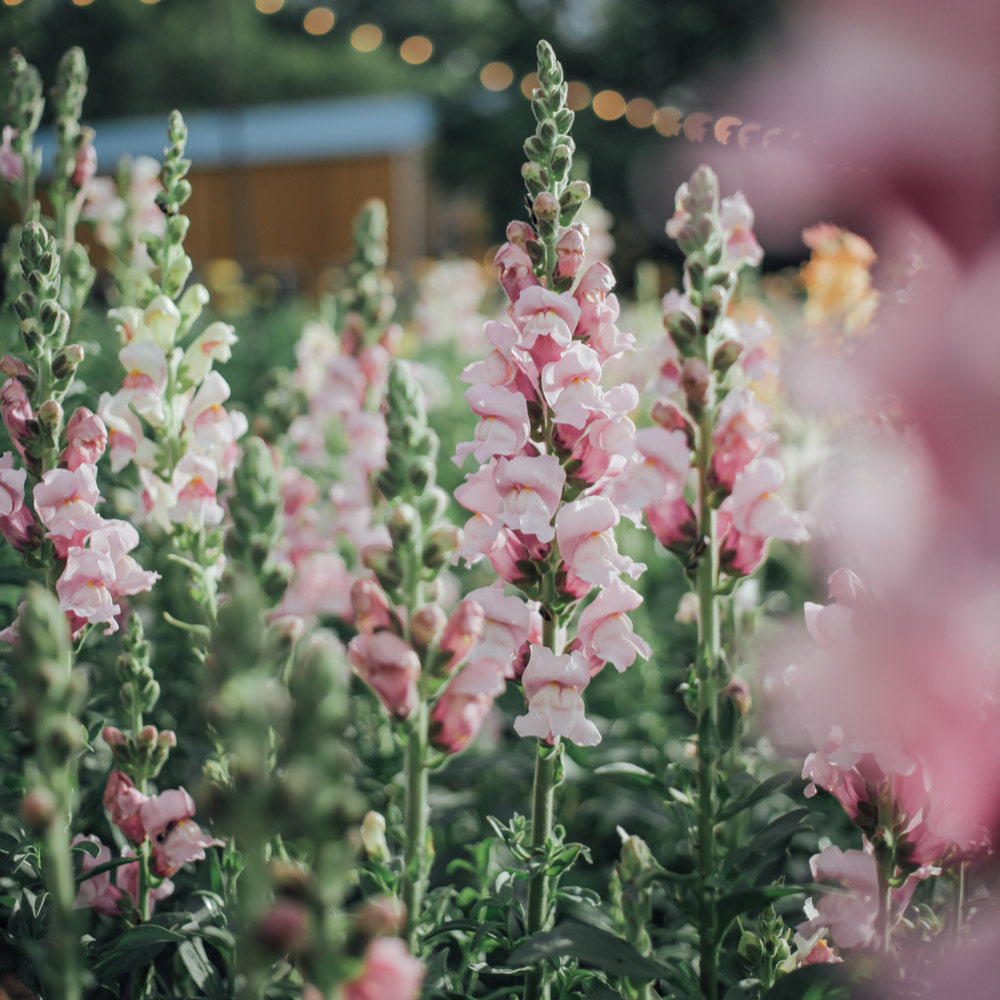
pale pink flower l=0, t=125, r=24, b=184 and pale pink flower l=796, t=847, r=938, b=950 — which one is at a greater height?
pale pink flower l=0, t=125, r=24, b=184

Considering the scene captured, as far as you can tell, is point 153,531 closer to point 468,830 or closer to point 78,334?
point 78,334

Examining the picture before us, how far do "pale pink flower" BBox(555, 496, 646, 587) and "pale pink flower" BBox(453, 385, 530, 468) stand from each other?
132 millimetres

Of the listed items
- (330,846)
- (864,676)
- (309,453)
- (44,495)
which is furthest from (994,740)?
(309,453)

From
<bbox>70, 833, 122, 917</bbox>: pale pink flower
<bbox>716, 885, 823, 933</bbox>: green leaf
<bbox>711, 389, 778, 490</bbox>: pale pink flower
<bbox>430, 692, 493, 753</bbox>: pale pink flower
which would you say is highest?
<bbox>711, 389, 778, 490</bbox>: pale pink flower

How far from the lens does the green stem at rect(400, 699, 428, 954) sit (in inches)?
45.7

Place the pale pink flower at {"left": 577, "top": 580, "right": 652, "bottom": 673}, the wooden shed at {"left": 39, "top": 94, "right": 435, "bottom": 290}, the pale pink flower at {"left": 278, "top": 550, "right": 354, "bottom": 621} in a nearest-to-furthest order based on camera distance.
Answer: the pale pink flower at {"left": 577, "top": 580, "right": 652, "bottom": 673} < the pale pink flower at {"left": 278, "top": 550, "right": 354, "bottom": 621} < the wooden shed at {"left": 39, "top": 94, "right": 435, "bottom": 290}

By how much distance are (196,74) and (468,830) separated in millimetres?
33137

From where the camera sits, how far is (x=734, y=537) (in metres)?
1.42

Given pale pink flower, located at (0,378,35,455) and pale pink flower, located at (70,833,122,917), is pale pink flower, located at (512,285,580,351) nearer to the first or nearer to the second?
pale pink flower, located at (0,378,35,455)

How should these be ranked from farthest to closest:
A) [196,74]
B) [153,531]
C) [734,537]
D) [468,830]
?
[196,74] → [468,830] → [153,531] → [734,537]

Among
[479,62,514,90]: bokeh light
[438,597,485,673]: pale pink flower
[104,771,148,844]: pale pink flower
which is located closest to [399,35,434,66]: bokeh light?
[104,771,148,844]: pale pink flower

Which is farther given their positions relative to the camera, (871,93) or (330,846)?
(330,846)

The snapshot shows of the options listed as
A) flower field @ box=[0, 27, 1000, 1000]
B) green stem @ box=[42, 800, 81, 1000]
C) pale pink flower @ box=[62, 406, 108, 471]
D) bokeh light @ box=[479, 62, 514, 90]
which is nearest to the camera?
flower field @ box=[0, 27, 1000, 1000]

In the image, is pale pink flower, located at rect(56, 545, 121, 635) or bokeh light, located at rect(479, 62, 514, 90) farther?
bokeh light, located at rect(479, 62, 514, 90)
